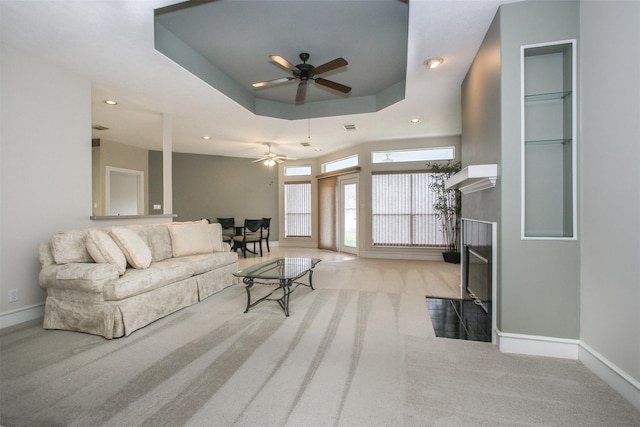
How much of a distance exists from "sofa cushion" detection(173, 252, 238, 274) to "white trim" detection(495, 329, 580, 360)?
9.98ft

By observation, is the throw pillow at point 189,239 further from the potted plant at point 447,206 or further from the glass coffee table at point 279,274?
the potted plant at point 447,206

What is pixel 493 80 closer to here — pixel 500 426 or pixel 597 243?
pixel 597 243

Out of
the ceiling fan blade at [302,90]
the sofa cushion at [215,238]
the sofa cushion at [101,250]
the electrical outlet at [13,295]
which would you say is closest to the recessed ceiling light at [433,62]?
the ceiling fan blade at [302,90]

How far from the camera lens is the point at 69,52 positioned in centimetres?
275

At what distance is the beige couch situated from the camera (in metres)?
2.32

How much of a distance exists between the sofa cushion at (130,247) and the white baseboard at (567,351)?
10.7 feet

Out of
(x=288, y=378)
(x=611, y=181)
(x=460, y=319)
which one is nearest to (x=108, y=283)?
(x=288, y=378)

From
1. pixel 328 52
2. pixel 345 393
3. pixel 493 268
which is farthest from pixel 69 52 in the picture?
pixel 493 268

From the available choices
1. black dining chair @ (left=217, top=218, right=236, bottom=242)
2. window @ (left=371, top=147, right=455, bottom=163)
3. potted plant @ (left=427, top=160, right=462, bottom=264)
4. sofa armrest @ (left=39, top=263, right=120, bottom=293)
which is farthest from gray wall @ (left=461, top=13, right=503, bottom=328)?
black dining chair @ (left=217, top=218, right=236, bottom=242)

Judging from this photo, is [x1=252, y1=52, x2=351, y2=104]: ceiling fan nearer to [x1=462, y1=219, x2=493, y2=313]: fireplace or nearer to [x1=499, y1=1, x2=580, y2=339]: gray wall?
[x1=499, y1=1, x2=580, y2=339]: gray wall

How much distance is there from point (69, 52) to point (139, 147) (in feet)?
15.0

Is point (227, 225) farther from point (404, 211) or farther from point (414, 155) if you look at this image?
point (414, 155)

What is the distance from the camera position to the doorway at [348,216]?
670cm

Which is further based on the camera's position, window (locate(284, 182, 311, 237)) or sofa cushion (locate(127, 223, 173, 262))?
window (locate(284, 182, 311, 237))
